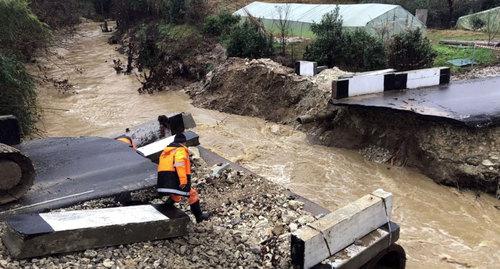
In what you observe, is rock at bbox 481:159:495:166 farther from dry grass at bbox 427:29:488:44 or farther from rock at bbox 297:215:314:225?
dry grass at bbox 427:29:488:44

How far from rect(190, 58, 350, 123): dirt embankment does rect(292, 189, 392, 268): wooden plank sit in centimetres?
690

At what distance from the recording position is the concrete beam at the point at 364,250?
4.95 meters

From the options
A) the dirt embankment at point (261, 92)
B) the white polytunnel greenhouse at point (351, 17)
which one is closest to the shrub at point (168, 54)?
the dirt embankment at point (261, 92)

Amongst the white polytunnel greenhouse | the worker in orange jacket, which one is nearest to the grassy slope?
the white polytunnel greenhouse

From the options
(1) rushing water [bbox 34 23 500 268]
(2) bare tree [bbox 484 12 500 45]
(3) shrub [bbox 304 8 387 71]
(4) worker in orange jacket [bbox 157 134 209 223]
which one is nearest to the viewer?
(4) worker in orange jacket [bbox 157 134 209 223]

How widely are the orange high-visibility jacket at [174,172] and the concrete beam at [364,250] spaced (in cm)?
184

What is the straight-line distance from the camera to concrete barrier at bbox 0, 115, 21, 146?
23.7 feet

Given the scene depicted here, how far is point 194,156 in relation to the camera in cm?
795

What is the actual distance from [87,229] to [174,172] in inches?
50.4

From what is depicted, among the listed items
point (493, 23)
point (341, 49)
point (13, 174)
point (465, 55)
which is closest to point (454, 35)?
point (493, 23)

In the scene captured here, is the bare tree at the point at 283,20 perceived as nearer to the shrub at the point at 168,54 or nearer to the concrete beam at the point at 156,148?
the shrub at the point at 168,54

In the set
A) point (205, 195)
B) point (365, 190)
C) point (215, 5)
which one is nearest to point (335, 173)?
point (365, 190)

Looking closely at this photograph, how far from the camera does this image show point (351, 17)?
20.2 metres

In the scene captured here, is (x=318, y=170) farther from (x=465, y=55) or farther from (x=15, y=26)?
(x=465, y=55)
